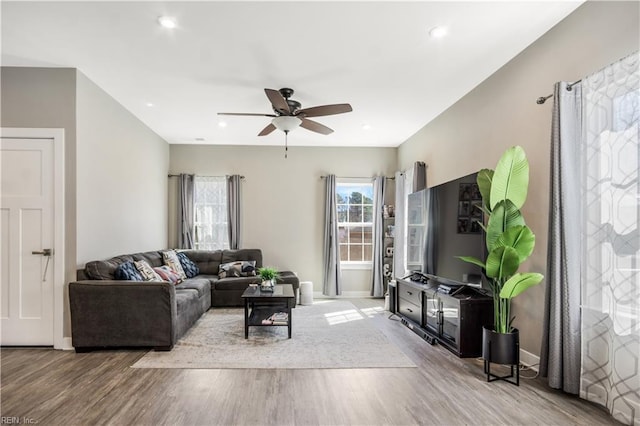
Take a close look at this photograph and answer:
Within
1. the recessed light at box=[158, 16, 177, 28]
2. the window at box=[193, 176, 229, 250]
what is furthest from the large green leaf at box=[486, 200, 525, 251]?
the window at box=[193, 176, 229, 250]

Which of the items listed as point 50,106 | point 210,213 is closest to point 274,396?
point 50,106

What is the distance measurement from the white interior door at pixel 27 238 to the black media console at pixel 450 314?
393cm

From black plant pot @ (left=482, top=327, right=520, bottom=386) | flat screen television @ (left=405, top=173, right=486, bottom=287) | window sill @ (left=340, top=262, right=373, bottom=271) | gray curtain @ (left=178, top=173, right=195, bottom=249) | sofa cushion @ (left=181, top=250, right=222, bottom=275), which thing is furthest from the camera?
window sill @ (left=340, top=262, right=373, bottom=271)

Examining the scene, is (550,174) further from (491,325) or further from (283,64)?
(283,64)

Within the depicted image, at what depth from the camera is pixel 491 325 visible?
3.31 meters

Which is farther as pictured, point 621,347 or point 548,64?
point 548,64

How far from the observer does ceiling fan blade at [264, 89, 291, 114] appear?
10.7ft

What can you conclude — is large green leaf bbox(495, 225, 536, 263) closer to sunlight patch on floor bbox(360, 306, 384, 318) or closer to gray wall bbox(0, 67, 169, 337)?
sunlight patch on floor bbox(360, 306, 384, 318)

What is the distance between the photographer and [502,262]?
2.71 meters

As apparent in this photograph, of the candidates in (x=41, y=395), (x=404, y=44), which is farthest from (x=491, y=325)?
(x=41, y=395)

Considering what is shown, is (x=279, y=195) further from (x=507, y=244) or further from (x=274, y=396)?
(x=507, y=244)

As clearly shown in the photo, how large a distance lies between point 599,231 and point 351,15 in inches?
90.2

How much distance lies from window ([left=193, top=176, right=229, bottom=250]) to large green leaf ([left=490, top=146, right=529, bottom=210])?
4.95 meters

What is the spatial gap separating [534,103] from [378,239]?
3927 millimetres
